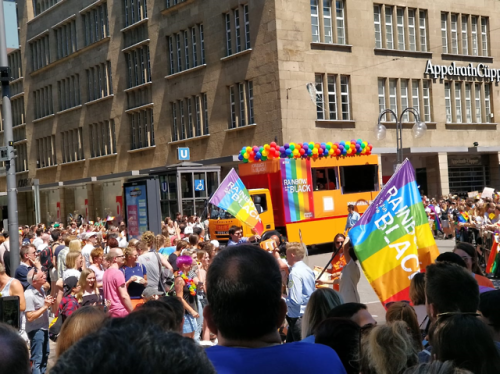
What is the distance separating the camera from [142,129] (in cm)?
4059

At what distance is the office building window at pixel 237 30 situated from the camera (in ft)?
108

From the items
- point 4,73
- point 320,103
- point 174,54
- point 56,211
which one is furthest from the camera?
point 56,211

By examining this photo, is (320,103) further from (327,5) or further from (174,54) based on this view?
(174,54)

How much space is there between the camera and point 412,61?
35594 mm

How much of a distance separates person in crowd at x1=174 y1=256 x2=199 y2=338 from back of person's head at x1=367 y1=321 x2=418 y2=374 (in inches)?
205

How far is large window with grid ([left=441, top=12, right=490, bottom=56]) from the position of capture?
37.0 meters

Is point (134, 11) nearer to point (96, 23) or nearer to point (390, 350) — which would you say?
point (96, 23)

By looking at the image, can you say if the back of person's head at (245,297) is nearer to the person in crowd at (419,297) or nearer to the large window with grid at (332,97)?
the person in crowd at (419,297)

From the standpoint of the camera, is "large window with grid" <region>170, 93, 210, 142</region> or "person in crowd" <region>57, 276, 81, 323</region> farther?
"large window with grid" <region>170, 93, 210, 142</region>

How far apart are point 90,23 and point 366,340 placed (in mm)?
44262

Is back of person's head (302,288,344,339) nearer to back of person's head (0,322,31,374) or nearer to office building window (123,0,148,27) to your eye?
back of person's head (0,322,31,374)

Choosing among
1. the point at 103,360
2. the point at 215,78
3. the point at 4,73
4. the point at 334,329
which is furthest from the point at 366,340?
the point at 215,78

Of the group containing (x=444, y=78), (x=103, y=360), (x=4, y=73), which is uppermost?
(x=444, y=78)

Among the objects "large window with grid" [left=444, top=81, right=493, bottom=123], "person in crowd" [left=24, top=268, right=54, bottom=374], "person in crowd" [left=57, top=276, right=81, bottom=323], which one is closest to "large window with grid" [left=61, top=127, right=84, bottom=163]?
"large window with grid" [left=444, top=81, right=493, bottom=123]
